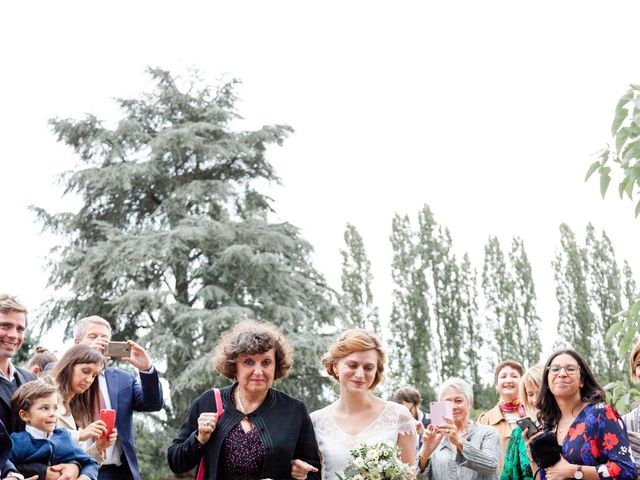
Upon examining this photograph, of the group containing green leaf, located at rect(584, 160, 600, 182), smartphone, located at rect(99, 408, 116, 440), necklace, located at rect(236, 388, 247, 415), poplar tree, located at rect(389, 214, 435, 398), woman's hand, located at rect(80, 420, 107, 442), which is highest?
poplar tree, located at rect(389, 214, 435, 398)

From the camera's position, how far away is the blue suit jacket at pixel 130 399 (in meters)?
4.80

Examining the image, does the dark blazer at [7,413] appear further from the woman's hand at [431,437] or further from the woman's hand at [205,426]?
the woman's hand at [431,437]

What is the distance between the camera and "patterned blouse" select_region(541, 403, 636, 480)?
3834mm

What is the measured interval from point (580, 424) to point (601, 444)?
155 mm

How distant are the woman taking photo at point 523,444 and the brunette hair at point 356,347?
129 centimetres

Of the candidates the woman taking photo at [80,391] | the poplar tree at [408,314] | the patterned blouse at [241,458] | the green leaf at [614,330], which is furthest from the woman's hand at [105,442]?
the poplar tree at [408,314]

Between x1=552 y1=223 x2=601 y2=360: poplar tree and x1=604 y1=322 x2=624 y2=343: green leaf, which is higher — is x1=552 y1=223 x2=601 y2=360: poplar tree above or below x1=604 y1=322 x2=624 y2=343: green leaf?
above

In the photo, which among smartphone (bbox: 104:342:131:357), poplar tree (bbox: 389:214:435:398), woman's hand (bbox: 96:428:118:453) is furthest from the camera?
poplar tree (bbox: 389:214:435:398)

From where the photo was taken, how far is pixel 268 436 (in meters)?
3.58

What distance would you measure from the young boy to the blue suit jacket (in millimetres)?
861

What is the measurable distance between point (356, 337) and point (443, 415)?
3.36ft

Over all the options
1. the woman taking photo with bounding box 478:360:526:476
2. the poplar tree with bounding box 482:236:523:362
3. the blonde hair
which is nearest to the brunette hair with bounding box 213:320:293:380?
the blonde hair

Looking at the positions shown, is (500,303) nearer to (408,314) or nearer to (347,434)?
(408,314)

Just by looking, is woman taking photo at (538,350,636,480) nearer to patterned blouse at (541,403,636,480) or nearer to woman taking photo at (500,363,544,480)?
patterned blouse at (541,403,636,480)
